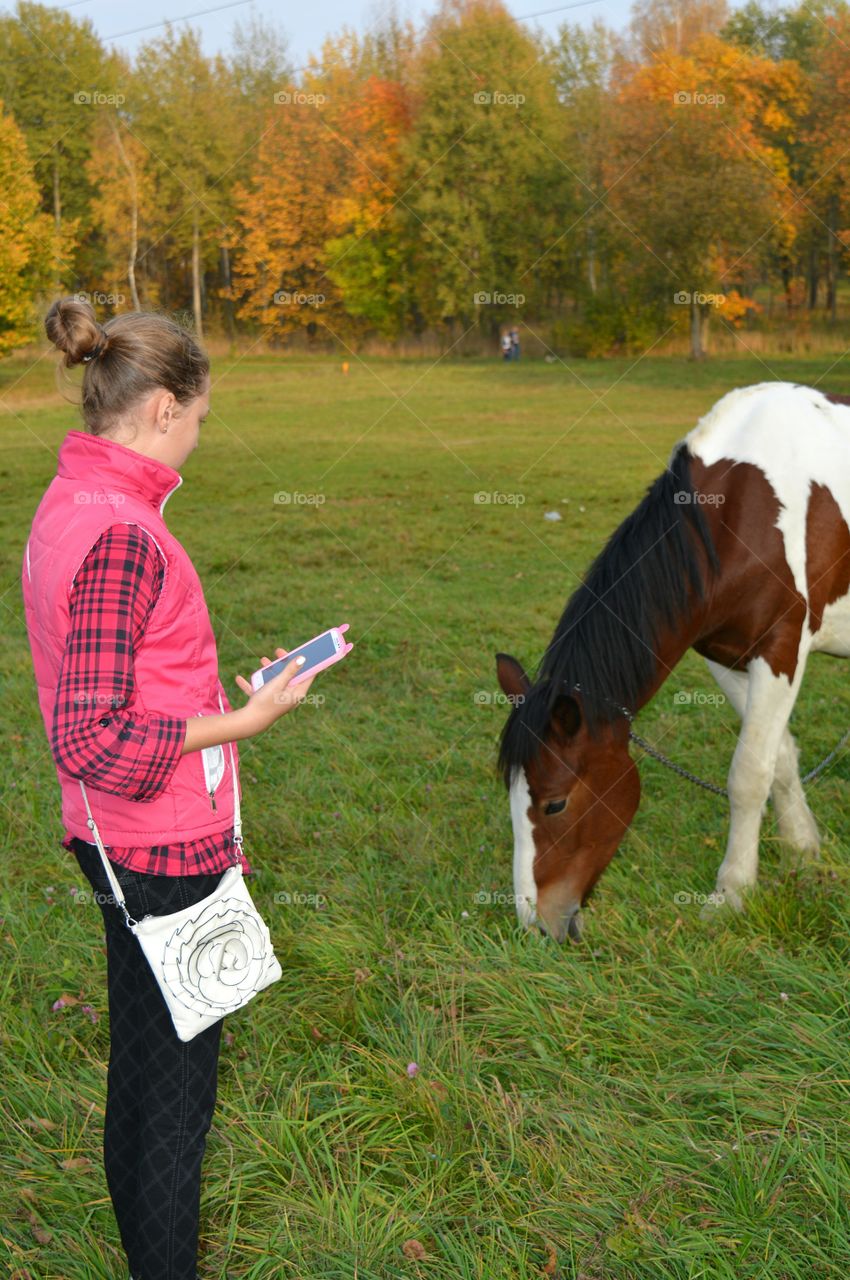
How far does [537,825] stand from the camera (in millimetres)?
3176

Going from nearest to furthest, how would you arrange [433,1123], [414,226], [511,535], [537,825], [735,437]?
[433,1123] < [537,825] < [735,437] < [511,535] < [414,226]

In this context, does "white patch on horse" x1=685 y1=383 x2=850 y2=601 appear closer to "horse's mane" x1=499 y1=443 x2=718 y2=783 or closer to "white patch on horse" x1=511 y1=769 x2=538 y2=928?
"horse's mane" x1=499 y1=443 x2=718 y2=783

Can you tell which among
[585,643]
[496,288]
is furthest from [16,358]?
[585,643]

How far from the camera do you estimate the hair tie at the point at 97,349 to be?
170cm

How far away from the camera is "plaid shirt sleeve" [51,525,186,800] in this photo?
1589 mm

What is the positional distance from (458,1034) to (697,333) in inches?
911

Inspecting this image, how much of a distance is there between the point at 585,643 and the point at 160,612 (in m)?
1.86

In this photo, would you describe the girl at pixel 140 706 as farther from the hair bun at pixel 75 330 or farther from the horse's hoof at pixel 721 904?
the horse's hoof at pixel 721 904

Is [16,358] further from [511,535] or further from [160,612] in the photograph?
[160,612]

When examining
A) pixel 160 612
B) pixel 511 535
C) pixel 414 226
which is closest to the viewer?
pixel 160 612

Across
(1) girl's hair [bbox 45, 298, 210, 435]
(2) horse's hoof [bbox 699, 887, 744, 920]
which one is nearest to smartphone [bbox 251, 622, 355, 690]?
(1) girl's hair [bbox 45, 298, 210, 435]

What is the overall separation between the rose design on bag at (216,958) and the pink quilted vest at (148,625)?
5.8 inches

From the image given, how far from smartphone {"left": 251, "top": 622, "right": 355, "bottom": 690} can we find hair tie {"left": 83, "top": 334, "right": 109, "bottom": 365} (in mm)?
582

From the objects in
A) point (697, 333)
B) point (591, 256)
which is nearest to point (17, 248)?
point (697, 333)
